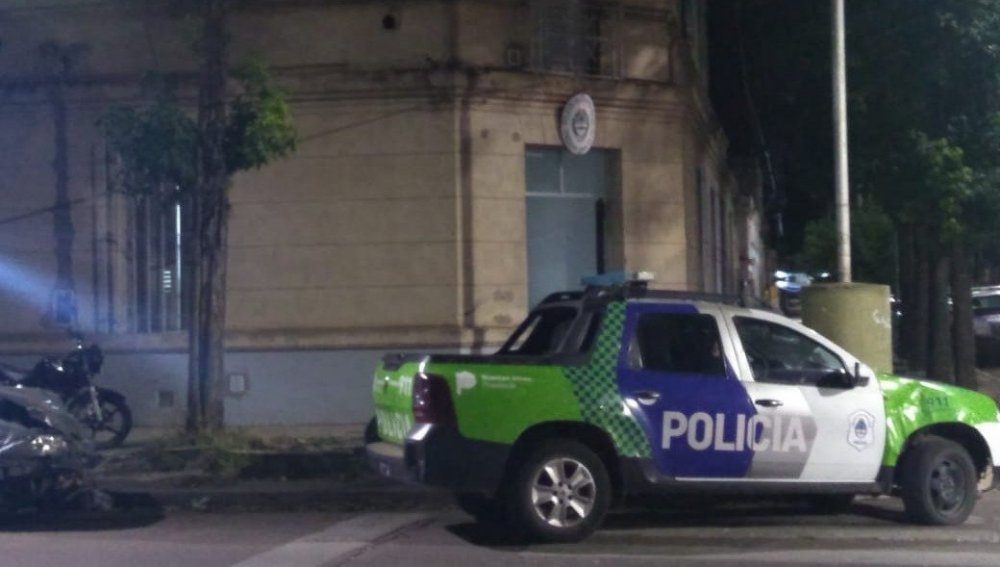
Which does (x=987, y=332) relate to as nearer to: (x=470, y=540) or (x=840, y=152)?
(x=840, y=152)

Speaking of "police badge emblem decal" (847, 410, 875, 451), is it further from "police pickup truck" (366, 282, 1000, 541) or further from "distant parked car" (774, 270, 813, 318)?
"distant parked car" (774, 270, 813, 318)

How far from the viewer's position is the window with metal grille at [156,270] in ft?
60.0

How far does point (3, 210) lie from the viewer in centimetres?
1822

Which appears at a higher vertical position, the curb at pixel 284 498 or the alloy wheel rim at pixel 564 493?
the alloy wheel rim at pixel 564 493

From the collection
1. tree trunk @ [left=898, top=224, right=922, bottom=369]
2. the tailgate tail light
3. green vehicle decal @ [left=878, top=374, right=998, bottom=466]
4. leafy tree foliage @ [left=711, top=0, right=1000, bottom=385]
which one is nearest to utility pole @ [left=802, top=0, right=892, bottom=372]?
green vehicle decal @ [left=878, top=374, right=998, bottom=466]

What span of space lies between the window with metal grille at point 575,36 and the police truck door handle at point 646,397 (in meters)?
7.89

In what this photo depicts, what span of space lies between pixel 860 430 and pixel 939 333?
8749mm

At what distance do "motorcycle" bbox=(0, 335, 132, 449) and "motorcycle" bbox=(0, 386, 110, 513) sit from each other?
3324 mm

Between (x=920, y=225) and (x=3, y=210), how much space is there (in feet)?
36.4

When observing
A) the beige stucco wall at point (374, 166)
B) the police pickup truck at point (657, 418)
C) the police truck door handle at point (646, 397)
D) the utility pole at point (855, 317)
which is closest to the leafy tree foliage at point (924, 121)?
the beige stucco wall at point (374, 166)

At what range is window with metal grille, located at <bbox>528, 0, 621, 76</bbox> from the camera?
58.0 feet

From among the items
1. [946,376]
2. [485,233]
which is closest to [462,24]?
[485,233]

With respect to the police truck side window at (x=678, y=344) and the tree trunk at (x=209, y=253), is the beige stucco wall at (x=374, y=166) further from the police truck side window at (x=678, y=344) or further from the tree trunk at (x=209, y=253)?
the police truck side window at (x=678, y=344)

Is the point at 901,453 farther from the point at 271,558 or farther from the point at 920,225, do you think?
the point at 920,225
